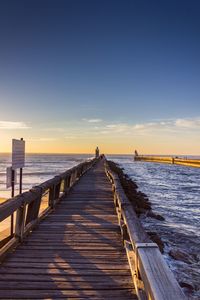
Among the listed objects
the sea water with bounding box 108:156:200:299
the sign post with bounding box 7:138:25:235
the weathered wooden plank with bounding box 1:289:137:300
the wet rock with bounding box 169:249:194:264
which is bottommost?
the sea water with bounding box 108:156:200:299

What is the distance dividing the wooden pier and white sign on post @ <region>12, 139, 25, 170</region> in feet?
2.49

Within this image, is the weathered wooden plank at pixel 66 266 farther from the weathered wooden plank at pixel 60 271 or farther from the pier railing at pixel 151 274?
the pier railing at pixel 151 274

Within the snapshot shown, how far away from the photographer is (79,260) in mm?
5180

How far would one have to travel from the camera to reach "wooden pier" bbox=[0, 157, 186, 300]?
132 inches

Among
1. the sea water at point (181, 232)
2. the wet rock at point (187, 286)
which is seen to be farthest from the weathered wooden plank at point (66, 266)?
the wet rock at point (187, 286)

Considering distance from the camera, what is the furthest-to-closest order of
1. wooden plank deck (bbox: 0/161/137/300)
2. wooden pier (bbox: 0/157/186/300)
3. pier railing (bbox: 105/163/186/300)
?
wooden plank deck (bbox: 0/161/137/300), wooden pier (bbox: 0/157/186/300), pier railing (bbox: 105/163/186/300)

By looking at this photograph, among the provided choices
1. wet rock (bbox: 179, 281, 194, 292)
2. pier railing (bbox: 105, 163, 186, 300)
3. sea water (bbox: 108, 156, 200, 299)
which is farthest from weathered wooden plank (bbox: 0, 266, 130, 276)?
wet rock (bbox: 179, 281, 194, 292)

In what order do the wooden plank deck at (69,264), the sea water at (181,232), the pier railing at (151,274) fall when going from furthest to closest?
1. the sea water at (181,232)
2. the wooden plank deck at (69,264)
3. the pier railing at (151,274)

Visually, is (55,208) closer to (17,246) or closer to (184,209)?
(17,246)

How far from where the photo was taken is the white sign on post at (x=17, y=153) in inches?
282

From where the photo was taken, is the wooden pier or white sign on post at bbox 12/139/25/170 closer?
the wooden pier

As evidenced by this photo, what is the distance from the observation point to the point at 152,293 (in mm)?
2576

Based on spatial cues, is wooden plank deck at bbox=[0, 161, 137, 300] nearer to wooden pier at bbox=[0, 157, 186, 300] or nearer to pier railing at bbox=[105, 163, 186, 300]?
wooden pier at bbox=[0, 157, 186, 300]

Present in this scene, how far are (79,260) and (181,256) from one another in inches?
177
